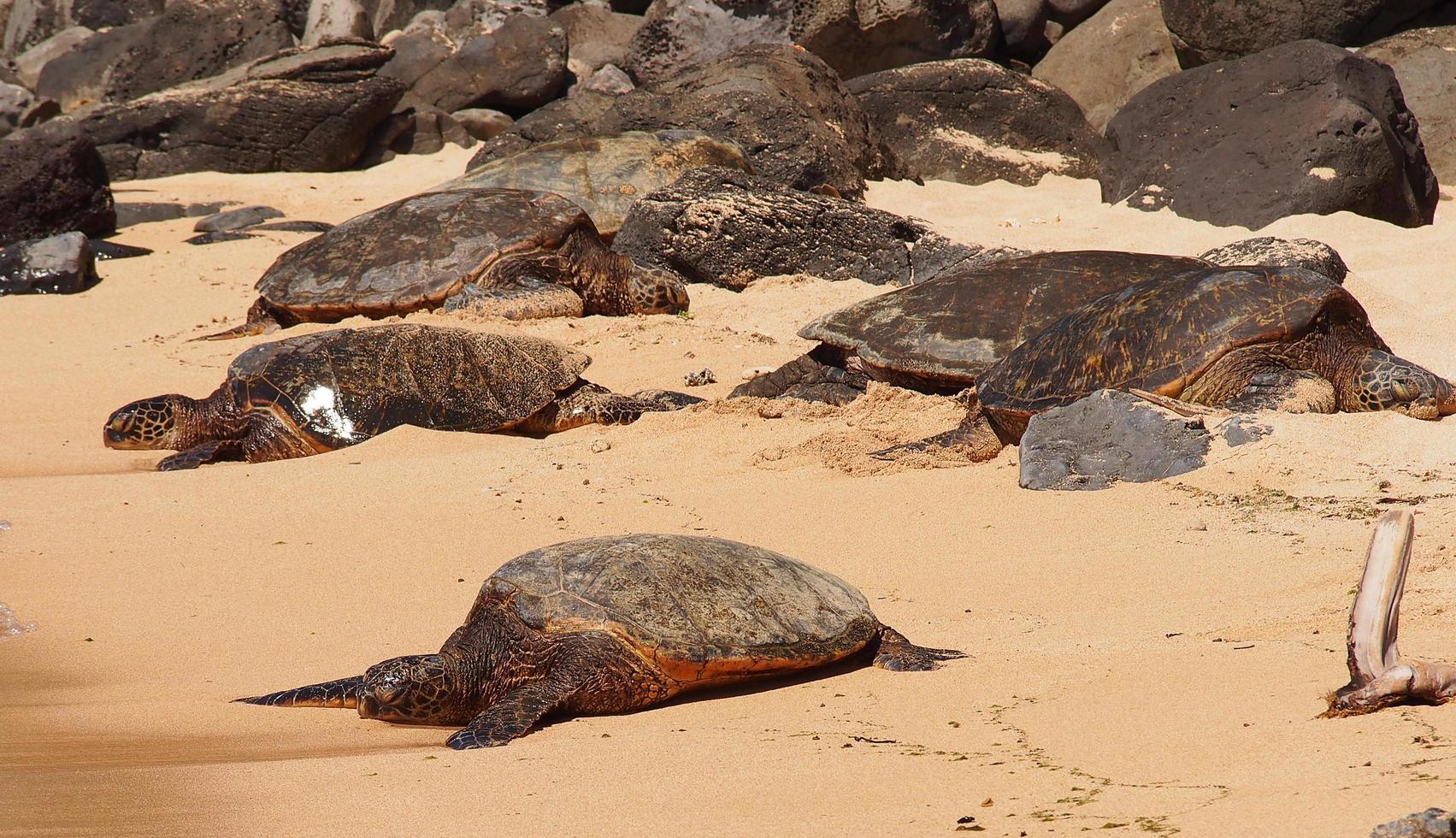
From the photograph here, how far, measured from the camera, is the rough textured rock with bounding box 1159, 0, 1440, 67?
14633 millimetres

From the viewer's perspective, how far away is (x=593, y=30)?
76.4 feet

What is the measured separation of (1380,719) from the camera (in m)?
2.58

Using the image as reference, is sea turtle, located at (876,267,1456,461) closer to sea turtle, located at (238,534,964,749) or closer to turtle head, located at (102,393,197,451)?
sea turtle, located at (238,534,964,749)

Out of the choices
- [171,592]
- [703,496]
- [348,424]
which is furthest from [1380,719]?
[348,424]

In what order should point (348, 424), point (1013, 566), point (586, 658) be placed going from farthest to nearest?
1. point (348, 424)
2. point (1013, 566)
3. point (586, 658)

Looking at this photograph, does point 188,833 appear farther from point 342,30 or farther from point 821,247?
point 342,30

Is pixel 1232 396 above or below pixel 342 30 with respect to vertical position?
above

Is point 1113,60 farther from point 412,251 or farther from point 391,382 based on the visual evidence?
point 391,382

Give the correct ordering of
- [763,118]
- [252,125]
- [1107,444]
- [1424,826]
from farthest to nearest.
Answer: [252,125] → [763,118] → [1107,444] → [1424,826]

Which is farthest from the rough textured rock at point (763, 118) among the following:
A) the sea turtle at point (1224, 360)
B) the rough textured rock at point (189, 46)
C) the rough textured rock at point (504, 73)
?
the rough textured rock at point (189, 46)

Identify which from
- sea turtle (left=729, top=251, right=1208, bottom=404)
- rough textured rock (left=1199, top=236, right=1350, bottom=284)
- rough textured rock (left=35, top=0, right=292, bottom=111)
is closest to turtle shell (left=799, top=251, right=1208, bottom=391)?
sea turtle (left=729, top=251, right=1208, bottom=404)

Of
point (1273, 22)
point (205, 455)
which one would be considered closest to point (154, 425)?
point (205, 455)

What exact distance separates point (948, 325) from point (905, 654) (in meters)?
3.90

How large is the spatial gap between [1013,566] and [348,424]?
4.00 meters
